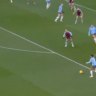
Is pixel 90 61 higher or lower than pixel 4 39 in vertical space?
higher

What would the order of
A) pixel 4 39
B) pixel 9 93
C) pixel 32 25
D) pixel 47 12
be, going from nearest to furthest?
pixel 9 93, pixel 4 39, pixel 32 25, pixel 47 12

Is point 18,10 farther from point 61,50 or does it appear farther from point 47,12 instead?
point 61,50

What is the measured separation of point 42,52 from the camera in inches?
1294

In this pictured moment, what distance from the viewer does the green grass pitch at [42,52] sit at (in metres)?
27.4

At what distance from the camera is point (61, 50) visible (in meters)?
33.0

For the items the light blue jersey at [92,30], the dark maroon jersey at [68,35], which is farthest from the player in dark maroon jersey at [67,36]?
the light blue jersey at [92,30]

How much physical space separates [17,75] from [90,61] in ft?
15.4

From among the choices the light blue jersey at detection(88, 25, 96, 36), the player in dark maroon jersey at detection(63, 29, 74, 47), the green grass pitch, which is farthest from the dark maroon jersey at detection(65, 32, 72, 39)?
the light blue jersey at detection(88, 25, 96, 36)

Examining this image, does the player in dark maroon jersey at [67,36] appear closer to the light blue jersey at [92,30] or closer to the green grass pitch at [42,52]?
the green grass pitch at [42,52]

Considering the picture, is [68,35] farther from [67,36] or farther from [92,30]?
[92,30]

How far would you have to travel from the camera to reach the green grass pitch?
90.0 feet

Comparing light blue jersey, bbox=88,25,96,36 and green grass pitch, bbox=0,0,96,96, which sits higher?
light blue jersey, bbox=88,25,96,36

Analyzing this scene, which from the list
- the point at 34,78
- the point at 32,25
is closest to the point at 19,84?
the point at 34,78

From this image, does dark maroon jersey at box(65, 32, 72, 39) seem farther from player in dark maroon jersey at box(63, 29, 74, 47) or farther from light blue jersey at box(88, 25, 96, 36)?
light blue jersey at box(88, 25, 96, 36)
